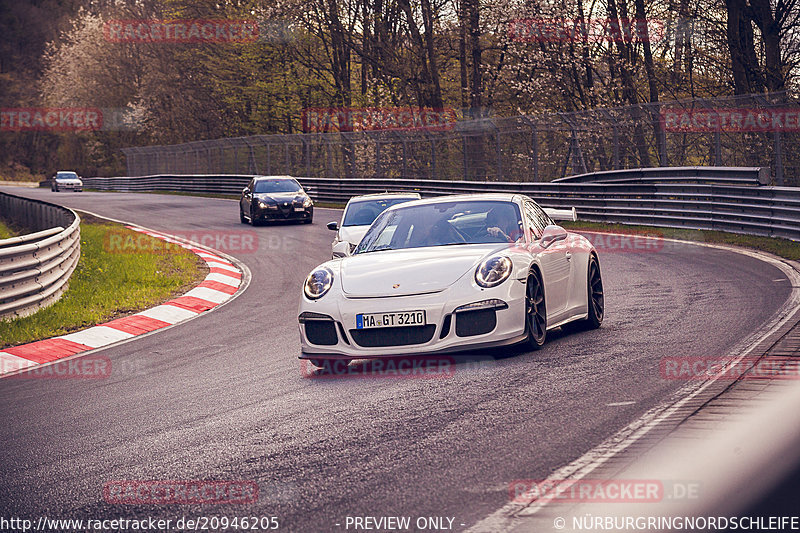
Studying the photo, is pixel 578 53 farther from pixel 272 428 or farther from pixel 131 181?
pixel 131 181

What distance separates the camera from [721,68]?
1116 inches

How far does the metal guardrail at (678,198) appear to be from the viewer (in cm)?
1711

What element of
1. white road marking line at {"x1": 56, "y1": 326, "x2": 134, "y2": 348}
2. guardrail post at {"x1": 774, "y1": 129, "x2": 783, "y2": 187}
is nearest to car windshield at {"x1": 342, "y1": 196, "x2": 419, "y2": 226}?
white road marking line at {"x1": 56, "y1": 326, "x2": 134, "y2": 348}

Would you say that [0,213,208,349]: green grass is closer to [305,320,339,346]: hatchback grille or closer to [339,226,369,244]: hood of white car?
[339,226,369,244]: hood of white car

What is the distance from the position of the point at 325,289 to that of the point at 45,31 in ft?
321

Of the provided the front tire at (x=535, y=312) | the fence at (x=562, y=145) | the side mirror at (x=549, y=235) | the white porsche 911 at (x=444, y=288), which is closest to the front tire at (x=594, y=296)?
the white porsche 911 at (x=444, y=288)

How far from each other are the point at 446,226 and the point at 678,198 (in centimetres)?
1438

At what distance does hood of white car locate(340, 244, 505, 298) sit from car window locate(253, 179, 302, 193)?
1974 cm

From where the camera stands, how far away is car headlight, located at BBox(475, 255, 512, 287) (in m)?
7.46
